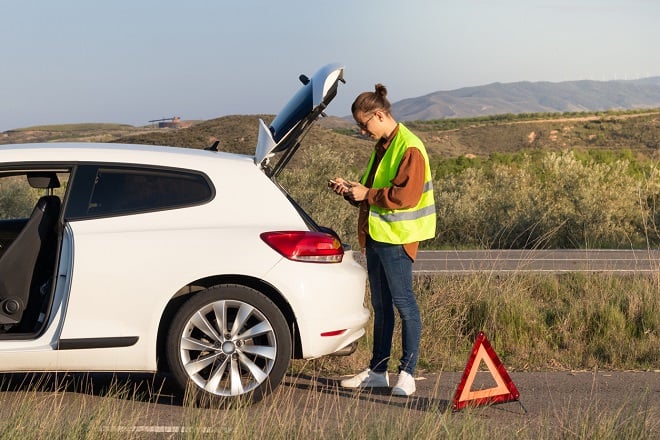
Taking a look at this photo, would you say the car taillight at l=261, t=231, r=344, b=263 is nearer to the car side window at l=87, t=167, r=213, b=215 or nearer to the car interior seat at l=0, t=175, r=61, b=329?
the car side window at l=87, t=167, r=213, b=215

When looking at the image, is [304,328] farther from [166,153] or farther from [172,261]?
[166,153]

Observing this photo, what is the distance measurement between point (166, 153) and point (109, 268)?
2.85ft

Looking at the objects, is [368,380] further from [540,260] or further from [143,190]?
[540,260]

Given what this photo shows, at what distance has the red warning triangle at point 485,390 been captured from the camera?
6.02m

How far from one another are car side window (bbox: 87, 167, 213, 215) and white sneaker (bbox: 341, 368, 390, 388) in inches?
63.8

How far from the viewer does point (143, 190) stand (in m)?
6.24

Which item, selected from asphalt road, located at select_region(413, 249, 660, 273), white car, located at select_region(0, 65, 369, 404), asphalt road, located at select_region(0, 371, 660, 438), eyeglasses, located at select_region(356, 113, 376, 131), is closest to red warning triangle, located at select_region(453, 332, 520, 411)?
asphalt road, located at select_region(0, 371, 660, 438)

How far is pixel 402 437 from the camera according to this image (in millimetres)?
4492

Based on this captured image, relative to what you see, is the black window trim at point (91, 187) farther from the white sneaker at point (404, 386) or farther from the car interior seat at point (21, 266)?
the white sneaker at point (404, 386)

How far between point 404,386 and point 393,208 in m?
1.18

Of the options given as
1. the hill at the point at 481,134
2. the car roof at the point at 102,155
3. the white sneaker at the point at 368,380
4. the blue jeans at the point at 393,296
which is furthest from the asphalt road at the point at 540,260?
the hill at the point at 481,134

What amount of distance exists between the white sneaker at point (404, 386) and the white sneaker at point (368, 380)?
0.82 ft

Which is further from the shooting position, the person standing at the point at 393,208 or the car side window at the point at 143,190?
the person standing at the point at 393,208

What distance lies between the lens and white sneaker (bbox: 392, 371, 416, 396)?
21.3 ft
